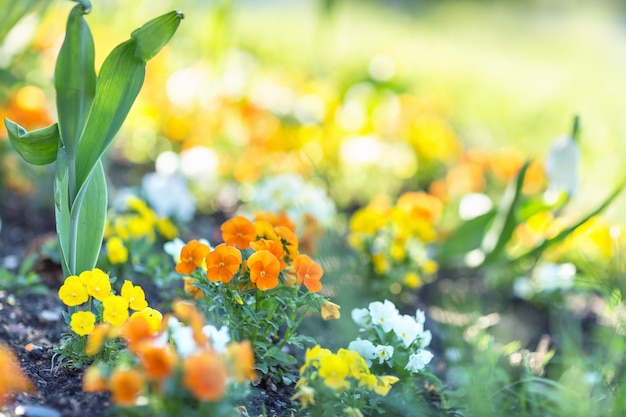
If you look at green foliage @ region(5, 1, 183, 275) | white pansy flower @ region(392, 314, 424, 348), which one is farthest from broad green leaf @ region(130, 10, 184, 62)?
white pansy flower @ region(392, 314, 424, 348)

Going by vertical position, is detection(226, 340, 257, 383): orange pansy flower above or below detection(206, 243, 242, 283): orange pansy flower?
below

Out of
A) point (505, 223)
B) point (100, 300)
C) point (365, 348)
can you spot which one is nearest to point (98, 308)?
point (100, 300)

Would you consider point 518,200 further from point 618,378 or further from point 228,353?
point 228,353

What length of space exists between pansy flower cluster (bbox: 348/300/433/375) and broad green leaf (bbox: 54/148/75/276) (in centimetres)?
57

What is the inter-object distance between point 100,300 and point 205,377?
43 cm

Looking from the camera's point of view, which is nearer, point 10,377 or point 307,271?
point 10,377

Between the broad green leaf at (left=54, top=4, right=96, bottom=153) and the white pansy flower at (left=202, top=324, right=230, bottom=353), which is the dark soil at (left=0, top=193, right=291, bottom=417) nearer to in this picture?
the white pansy flower at (left=202, top=324, right=230, bottom=353)

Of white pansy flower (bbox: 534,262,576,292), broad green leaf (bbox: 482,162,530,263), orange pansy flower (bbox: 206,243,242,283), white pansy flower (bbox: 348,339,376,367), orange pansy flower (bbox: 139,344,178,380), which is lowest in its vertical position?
white pansy flower (bbox: 534,262,576,292)

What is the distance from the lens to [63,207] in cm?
138

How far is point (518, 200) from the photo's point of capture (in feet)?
6.54

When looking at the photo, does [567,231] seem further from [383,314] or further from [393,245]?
[383,314]

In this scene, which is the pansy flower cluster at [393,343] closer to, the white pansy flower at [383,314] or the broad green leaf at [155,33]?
the white pansy flower at [383,314]

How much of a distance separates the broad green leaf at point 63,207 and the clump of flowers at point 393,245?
0.85 m

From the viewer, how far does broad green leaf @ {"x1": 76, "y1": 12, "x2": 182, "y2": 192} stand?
1.36m
